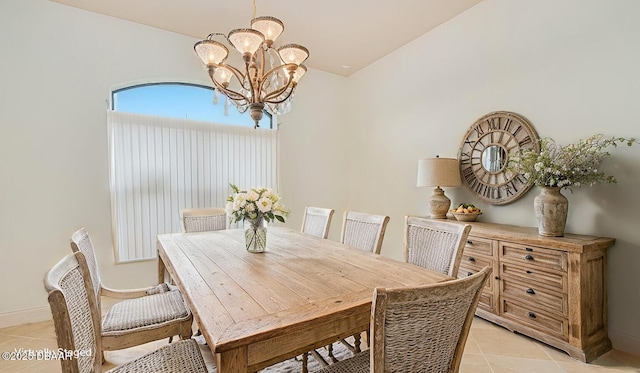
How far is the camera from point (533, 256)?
2262mm

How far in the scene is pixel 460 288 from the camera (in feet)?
3.07

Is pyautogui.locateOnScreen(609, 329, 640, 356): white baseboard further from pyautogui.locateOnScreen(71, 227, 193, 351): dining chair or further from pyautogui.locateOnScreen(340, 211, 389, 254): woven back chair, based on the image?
pyautogui.locateOnScreen(71, 227, 193, 351): dining chair

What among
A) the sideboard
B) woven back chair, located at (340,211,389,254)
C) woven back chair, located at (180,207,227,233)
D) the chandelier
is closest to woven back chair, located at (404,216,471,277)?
woven back chair, located at (340,211,389,254)

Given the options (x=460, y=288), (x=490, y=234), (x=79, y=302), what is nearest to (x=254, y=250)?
(x=79, y=302)

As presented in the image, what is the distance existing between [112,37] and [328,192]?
3.22 meters

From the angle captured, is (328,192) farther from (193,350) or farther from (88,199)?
(193,350)

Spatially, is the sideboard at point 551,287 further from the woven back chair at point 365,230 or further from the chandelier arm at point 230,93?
the chandelier arm at point 230,93

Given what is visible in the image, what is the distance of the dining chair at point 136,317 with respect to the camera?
1547mm

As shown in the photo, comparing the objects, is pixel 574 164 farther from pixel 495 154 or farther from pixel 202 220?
pixel 202 220

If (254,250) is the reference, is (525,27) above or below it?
above

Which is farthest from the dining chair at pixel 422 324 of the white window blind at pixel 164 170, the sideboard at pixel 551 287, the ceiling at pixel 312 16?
the white window blind at pixel 164 170

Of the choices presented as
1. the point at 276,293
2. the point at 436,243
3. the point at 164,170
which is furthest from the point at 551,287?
the point at 164,170

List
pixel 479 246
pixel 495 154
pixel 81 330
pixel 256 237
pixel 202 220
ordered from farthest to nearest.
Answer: pixel 202 220
pixel 495 154
pixel 479 246
pixel 256 237
pixel 81 330

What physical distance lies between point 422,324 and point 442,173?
2.35m
